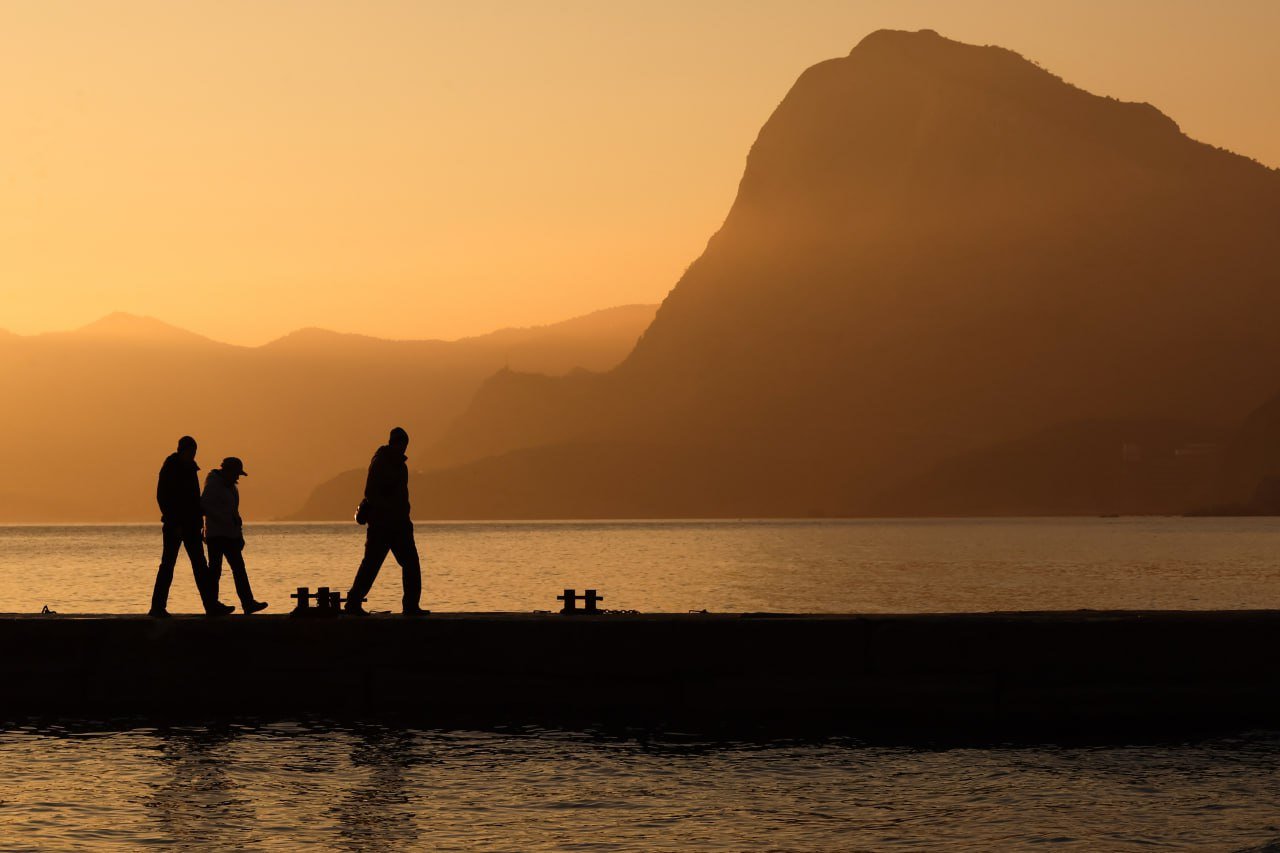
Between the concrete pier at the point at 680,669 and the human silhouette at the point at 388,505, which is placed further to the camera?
the human silhouette at the point at 388,505

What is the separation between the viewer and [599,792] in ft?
55.9

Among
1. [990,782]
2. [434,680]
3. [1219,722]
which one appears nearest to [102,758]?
[434,680]

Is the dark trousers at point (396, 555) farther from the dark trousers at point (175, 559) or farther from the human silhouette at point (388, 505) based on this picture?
the dark trousers at point (175, 559)

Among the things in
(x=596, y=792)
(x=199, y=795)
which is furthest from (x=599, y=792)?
(x=199, y=795)

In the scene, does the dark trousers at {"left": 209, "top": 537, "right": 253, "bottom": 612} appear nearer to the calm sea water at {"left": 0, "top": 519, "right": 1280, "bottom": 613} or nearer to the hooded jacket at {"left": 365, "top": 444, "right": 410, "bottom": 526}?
the hooded jacket at {"left": 365, "top": 444, "right": 410, "bottom": 526}

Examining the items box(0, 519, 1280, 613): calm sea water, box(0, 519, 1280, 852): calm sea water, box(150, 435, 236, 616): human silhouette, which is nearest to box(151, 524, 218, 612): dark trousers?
box(150, 435, 236, 616): human silhouette

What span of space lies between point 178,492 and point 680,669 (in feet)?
22.4

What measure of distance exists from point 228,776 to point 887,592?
69540 mm

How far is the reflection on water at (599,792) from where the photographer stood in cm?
1490

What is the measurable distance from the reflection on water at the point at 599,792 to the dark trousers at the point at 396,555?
5.99 feet

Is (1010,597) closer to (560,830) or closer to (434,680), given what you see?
(434,680)

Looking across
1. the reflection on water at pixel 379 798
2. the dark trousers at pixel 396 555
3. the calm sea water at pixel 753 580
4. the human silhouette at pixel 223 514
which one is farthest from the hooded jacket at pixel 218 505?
the calm sea water at pixel 753 580

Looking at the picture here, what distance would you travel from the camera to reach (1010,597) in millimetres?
79438

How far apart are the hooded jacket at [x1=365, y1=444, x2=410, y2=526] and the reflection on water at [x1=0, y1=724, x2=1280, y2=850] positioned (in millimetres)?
2665
